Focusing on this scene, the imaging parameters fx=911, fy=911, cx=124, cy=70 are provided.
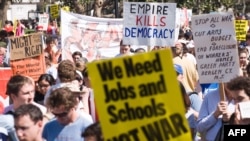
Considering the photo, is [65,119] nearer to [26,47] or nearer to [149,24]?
[26,47]

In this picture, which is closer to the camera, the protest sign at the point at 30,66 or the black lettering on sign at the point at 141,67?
the black lettering on sign at the point at 141,67

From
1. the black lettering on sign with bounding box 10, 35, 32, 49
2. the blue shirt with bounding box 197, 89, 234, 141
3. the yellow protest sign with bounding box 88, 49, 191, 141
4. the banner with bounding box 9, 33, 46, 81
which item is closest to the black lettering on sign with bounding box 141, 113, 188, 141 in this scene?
the yellow protest sign with bounding box 88, 49, 191, 141

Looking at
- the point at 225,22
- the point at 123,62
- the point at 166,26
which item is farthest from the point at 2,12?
the point at 123,62

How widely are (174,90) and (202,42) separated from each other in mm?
3128

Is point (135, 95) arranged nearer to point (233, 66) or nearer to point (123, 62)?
point (123, 62)

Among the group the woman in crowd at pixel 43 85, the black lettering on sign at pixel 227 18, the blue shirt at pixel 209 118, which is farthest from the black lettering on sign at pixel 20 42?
the blue shirt at pixel 209 118

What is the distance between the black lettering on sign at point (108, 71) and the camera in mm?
5486

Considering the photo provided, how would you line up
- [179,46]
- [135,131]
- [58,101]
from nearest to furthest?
1. [135,131]
2. [58,101]
3. [179,46]

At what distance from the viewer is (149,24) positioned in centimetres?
1385

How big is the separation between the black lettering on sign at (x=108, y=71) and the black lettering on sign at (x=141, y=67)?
0.05m

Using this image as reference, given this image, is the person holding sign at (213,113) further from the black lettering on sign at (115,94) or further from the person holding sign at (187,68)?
the person holding sign at (187,68)

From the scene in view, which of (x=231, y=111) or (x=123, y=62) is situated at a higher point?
(x=123, y=62)

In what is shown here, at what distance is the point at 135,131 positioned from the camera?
5473 mm

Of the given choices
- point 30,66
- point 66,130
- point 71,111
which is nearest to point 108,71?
point 71,111
